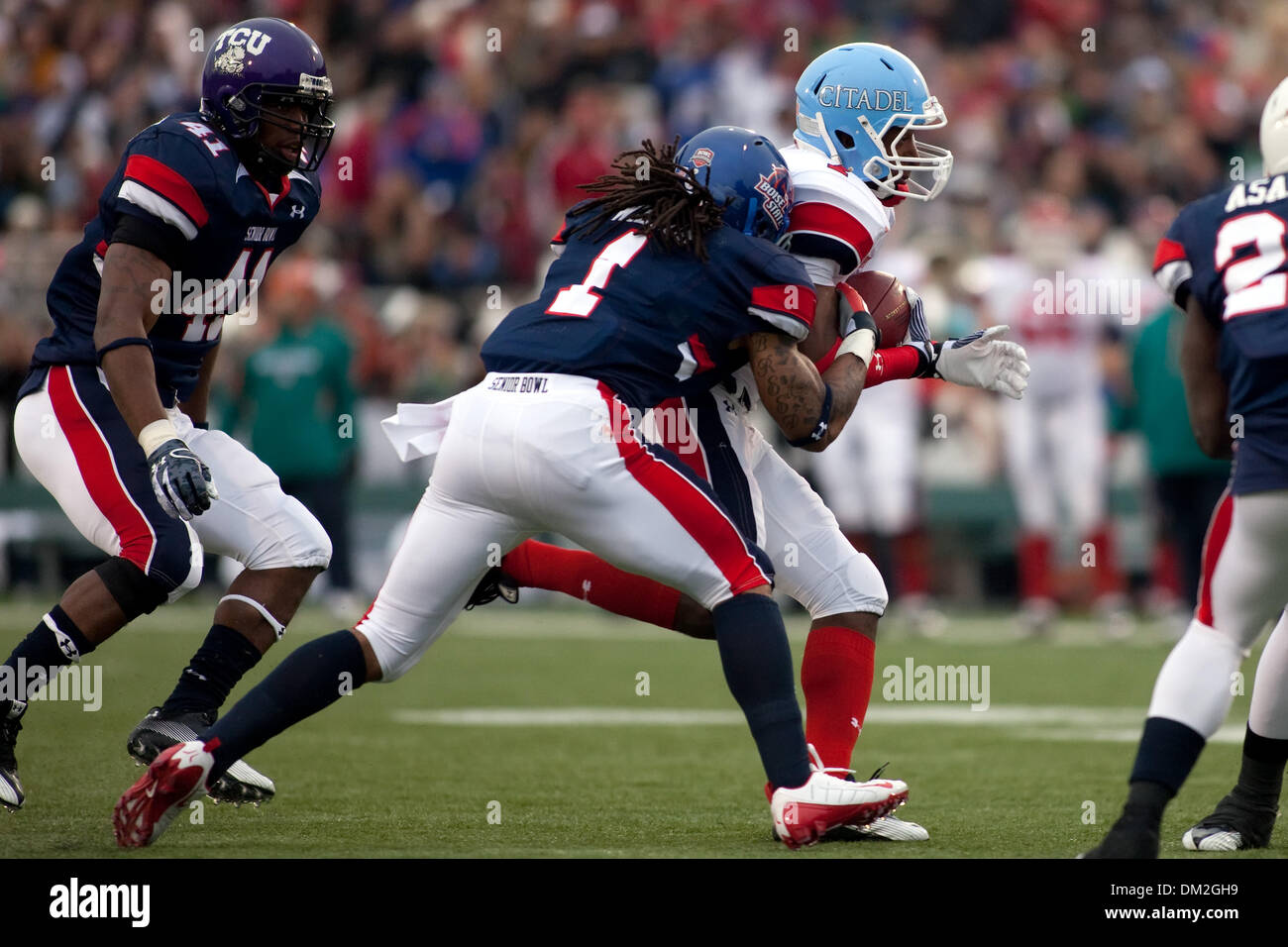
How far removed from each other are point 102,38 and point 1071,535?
8553 mm

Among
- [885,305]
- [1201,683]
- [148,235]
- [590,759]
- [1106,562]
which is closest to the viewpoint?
[1201,683]

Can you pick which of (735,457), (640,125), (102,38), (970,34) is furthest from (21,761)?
(970,34)

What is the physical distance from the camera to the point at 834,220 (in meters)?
4.11

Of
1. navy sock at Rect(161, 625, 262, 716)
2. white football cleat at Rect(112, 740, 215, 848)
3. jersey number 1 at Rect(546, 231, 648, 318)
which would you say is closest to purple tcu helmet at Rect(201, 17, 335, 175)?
jersey number 1 at Rect(546, 231, 648, 318)

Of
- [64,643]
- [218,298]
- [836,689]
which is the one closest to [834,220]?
[836,689]

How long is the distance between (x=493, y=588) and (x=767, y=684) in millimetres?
846

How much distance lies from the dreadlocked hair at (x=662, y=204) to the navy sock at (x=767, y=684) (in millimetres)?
788

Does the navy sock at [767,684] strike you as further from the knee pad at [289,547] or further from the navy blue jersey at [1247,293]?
the knee pad at [289,547]

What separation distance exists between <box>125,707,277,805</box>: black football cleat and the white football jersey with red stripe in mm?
1885

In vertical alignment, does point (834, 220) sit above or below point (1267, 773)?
above

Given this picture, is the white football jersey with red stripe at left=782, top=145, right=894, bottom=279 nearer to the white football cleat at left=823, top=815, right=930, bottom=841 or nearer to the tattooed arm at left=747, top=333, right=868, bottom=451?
the tattooed arm at left=747, top=333, right=868, bottom=451

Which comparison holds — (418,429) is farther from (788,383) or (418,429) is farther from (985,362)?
(985,362)

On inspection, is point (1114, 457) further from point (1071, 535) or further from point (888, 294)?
point (888, 294)

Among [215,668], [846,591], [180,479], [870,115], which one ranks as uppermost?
[870,115]
